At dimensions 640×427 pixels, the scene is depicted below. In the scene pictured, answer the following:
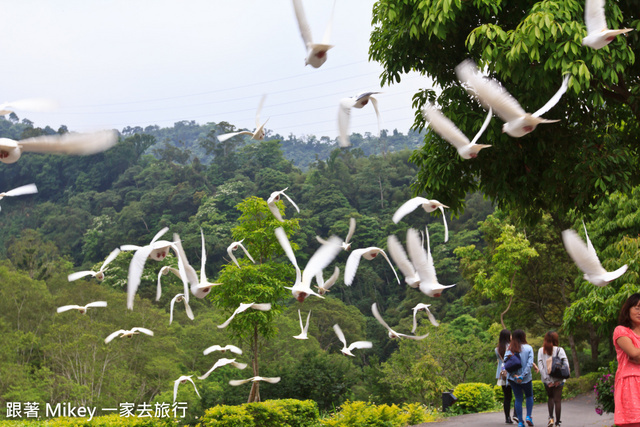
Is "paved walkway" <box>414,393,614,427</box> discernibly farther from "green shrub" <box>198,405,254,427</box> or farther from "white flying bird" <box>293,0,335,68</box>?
"white flying bird" <box>293,0,335,68</box>

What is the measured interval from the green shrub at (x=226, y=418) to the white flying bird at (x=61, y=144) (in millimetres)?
5780

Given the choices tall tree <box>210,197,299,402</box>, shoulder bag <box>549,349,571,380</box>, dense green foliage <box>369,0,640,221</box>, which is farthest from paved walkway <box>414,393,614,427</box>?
tall tree <box>210,197,299,402</box>

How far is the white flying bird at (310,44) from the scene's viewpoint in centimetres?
354

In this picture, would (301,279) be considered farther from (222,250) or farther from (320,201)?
(320,201)

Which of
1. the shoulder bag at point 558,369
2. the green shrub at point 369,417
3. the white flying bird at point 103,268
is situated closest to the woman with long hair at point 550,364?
the shoulder bag at point 558,369

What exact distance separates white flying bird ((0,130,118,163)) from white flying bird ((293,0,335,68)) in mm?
1121

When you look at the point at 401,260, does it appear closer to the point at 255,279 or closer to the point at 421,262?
the point at 421,262

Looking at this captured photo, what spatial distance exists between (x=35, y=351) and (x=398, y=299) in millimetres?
23676

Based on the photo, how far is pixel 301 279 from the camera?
Answer: 429cm

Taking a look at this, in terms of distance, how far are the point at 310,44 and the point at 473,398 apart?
29.2 feet

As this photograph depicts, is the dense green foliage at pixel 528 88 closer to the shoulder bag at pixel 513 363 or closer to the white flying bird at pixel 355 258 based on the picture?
the shoulder bag at pixel 513 363

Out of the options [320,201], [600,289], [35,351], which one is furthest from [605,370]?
[320,201]

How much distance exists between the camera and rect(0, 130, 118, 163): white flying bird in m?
3.28

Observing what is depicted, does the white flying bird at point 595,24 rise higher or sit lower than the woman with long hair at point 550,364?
higher
